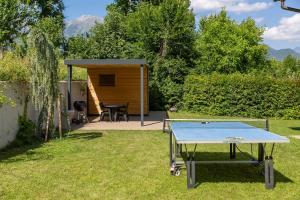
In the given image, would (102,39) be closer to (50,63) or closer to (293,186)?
(50,63)

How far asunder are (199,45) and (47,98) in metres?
17.1

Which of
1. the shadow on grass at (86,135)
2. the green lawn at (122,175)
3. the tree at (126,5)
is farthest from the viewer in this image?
the tree at (126,5)

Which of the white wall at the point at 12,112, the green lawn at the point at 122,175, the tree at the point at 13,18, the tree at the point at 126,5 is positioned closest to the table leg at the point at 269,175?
the green lawn at the point at 122,175

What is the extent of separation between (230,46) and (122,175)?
22490mm

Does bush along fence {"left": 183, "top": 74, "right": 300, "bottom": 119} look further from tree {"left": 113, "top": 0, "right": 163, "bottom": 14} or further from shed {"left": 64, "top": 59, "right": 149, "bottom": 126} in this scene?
tree {"left": 113, "top": 0, "right": 163, "bottom": 14}

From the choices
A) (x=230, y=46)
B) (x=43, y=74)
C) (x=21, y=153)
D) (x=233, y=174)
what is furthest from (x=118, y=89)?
(x=233, y=174)

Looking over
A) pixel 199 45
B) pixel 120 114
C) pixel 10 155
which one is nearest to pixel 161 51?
pixel 199 45

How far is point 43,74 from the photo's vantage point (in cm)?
1055

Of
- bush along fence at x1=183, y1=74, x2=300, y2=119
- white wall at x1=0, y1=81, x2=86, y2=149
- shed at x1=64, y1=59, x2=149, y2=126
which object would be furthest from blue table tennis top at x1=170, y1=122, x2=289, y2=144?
shed at x1=64, y1=59, x2=149, y2=126

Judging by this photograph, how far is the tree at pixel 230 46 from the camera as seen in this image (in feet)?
89.9

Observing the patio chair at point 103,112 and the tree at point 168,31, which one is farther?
the tree at point 168,31

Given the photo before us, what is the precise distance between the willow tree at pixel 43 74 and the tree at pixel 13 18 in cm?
2296

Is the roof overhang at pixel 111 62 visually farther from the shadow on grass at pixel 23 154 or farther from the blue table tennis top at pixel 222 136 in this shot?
the blue table tennis top at pixel 222 136

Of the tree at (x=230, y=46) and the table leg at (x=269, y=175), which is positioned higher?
the tree at (x=230, y=46)
